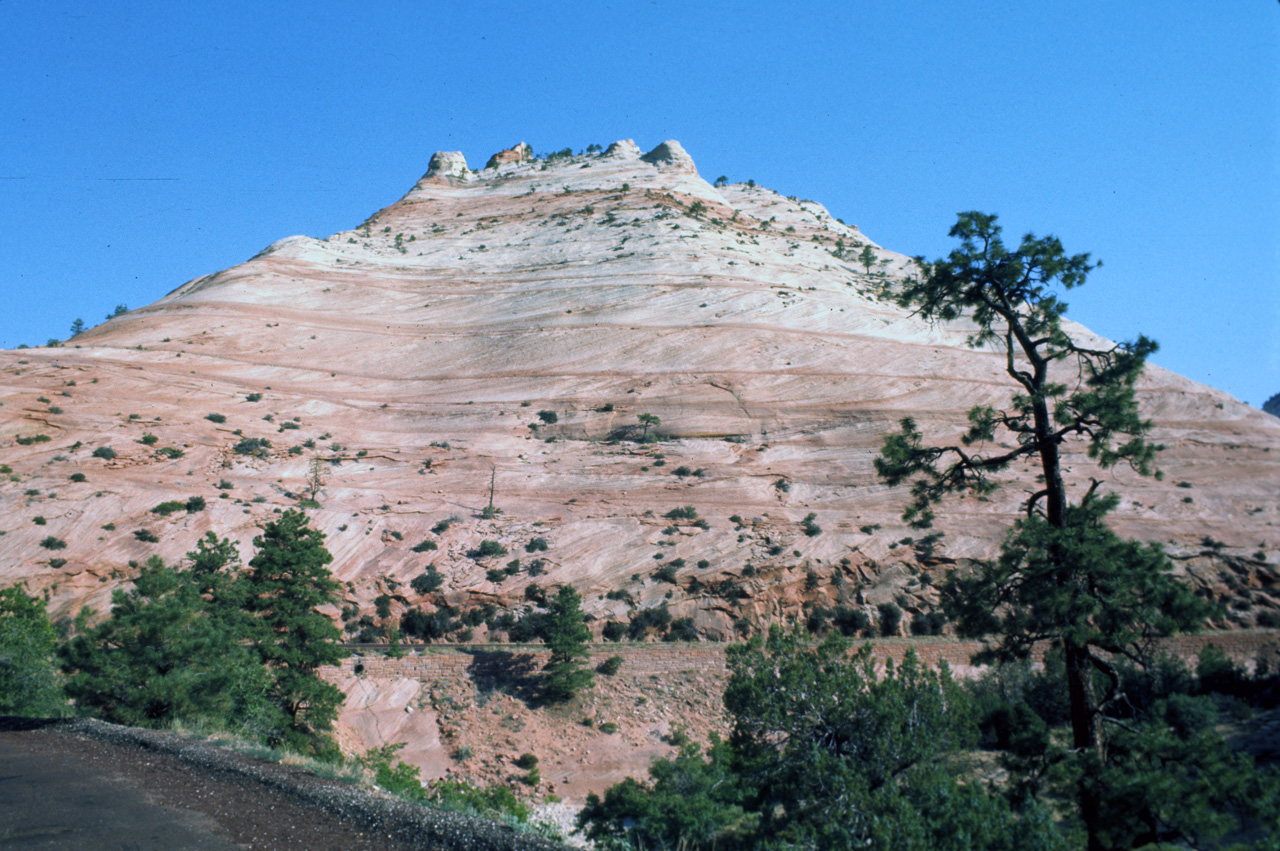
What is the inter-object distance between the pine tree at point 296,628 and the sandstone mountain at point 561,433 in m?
6.37

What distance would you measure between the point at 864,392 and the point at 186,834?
4567 centimetres

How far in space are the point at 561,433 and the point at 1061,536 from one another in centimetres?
3931

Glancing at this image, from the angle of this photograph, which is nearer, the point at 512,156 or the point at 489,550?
the point at 489,550

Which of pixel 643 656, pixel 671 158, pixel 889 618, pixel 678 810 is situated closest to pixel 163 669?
pixel 678 810

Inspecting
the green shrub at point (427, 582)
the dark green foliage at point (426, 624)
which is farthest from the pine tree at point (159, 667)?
the green shrub at point (427, 582)

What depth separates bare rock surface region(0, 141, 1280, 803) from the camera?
3241 centimetres

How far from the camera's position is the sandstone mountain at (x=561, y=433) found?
1278 inches

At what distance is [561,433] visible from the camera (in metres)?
46.6

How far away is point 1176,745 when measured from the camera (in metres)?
7.62

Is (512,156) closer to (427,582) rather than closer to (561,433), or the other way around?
(561,433)

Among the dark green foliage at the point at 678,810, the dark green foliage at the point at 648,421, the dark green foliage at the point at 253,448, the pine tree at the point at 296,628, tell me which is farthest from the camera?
the dark green foliage at the point at 648,421

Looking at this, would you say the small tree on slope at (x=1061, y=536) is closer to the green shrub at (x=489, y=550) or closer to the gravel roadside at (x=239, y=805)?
the gravel roadside at (x=239, y=805)

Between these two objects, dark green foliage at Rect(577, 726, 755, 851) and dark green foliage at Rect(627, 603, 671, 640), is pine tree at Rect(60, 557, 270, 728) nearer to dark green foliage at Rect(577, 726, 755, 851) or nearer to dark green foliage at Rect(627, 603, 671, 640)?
dark green foliage at Rect(577, 726, 755, 851)

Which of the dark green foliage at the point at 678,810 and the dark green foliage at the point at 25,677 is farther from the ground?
the dark green foliage at the point at 25,677
